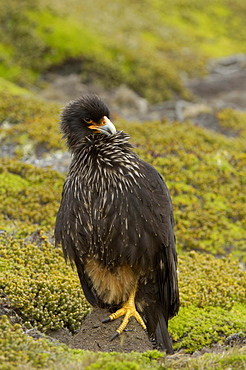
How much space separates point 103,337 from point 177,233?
4.13 m

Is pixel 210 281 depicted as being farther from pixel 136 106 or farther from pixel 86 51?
pixel 86 51

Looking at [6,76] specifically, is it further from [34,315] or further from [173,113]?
[34,315]

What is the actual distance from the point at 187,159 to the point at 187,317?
5.55 metres

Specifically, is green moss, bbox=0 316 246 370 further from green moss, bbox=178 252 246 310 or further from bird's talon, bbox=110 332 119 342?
green moss, bbox=178 252 246 310

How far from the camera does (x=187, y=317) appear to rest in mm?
7023

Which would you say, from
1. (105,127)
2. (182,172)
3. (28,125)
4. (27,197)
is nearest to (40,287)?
(105,127)

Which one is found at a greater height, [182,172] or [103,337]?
[182,172]

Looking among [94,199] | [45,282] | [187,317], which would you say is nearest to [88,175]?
[94,199]

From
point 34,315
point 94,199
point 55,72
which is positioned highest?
point 55,72

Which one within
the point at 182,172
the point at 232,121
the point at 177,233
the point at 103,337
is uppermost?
the point at 232,121

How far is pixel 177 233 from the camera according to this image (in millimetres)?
9844

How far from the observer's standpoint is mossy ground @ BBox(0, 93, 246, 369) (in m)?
5.06

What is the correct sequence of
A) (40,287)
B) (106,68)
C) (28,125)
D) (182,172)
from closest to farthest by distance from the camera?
1. (40,287)
2. (182,172)
3. (28,125)
4. (106,68)

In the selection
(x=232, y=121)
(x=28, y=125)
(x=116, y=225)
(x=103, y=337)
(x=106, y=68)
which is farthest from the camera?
(x=106, y=68)
